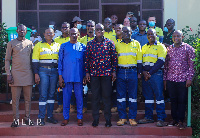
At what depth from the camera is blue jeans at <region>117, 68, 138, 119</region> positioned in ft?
21.6

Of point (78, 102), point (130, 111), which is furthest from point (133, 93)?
point (78, 102)

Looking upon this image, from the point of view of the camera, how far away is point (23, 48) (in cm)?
662

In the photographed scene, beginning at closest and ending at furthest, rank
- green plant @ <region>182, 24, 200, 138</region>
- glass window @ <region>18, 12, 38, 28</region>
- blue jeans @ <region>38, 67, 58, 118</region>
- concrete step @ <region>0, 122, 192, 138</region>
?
1. green plant @ <region>182, 24, 200, 138</region>
2. concrete step @ <region>0, 122, 192, 138</region>
3. blue jeans @ <region>38, 67, 58, 118</region>
4. glass window @ <region>18, 12, 38, 28</region>

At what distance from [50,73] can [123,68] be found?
1.62 metres

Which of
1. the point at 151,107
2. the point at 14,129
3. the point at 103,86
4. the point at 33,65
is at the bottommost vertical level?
the point at 14,129

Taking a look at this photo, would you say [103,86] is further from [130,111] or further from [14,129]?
[14,129]

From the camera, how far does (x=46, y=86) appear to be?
671 centimetres

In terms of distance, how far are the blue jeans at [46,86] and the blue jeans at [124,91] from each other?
1446 mm

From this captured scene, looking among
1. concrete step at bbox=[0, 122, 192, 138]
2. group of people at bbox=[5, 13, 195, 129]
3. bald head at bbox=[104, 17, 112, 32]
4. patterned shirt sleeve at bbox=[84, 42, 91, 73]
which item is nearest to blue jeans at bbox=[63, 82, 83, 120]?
group of people at bbox=[5, 13, 195, 129]

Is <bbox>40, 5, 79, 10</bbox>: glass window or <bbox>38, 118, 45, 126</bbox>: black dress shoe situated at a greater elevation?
<bbox>40, 5, 79, 10</bbox>: glass window

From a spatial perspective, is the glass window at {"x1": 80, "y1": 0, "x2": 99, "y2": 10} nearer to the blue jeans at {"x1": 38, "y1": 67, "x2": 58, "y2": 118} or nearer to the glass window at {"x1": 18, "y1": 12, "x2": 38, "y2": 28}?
the glass window at {"x1": 18, "y1": 12, "x2": 38, "y2": 28}

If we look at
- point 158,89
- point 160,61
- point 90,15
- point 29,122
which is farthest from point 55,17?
point 158,89

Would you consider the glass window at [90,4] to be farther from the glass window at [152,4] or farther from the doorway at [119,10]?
the glass window at [152,4]

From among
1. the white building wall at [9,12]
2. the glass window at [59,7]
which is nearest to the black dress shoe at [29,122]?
the white building wall at [9,12]
